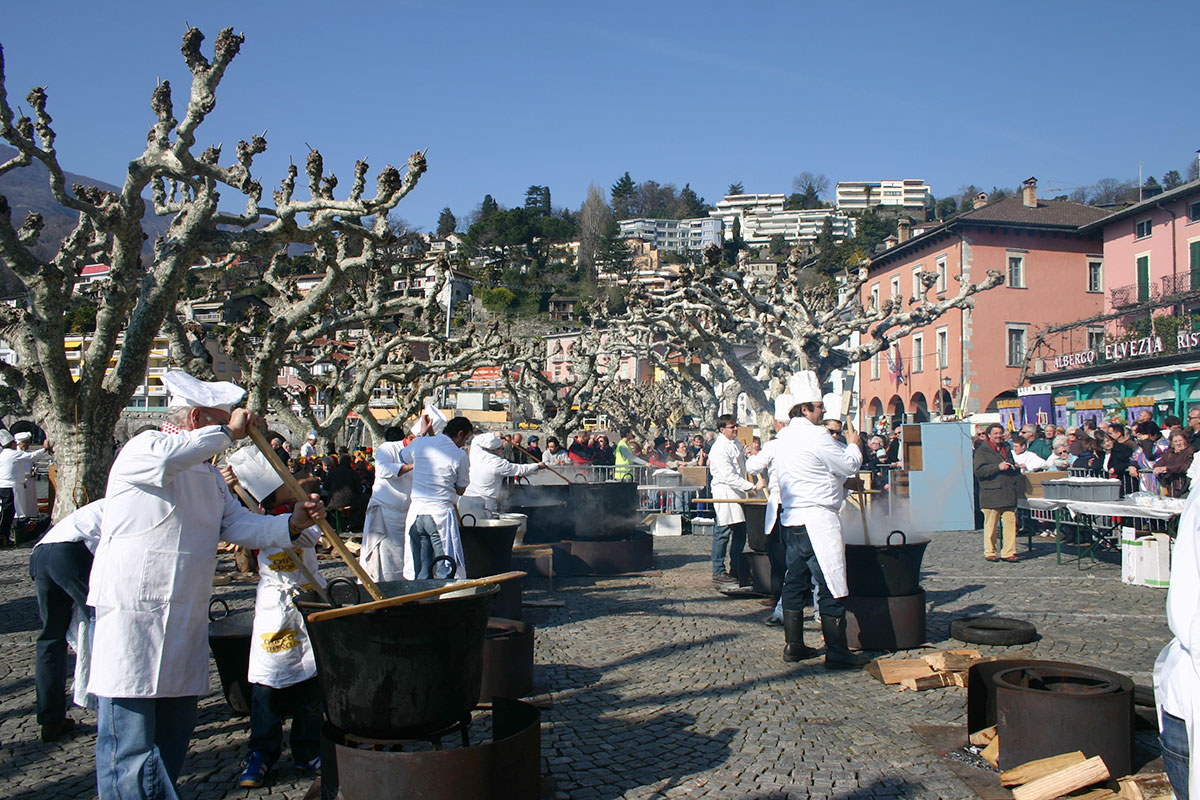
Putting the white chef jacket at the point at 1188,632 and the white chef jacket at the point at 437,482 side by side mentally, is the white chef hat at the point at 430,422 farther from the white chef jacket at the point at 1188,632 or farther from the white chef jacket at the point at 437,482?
the white chef jacket at the point at 1188,632

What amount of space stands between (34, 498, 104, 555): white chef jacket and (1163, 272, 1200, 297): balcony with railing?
37138mm

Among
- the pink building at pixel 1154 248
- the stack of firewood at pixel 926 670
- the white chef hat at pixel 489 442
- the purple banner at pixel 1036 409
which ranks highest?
the pink building at pixel 1154 248

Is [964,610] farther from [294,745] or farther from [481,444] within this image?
[294,745]

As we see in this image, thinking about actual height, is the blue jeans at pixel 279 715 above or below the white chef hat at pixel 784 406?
below

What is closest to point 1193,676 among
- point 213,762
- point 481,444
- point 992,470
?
point 213,762

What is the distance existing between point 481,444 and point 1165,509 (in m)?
7.44

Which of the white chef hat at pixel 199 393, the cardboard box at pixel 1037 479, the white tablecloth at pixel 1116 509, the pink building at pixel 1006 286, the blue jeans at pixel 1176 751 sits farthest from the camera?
the pink building at pixel 1006 286

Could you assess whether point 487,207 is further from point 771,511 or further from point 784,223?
point 771,511

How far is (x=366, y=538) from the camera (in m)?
7.48

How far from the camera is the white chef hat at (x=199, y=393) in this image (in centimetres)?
363

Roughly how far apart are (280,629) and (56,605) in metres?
1.90

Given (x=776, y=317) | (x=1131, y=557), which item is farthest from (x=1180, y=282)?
(x=1131, y=557)

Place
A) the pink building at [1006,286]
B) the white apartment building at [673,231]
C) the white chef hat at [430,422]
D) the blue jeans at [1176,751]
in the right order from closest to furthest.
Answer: the blue jeans at [1176,751] → the white chef hat at [430,422] → the pink building at [1006,286] → the white apartment building at [673,231]

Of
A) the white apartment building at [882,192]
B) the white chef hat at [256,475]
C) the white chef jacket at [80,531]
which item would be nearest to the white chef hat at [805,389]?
the white chef hat at [256,475]
